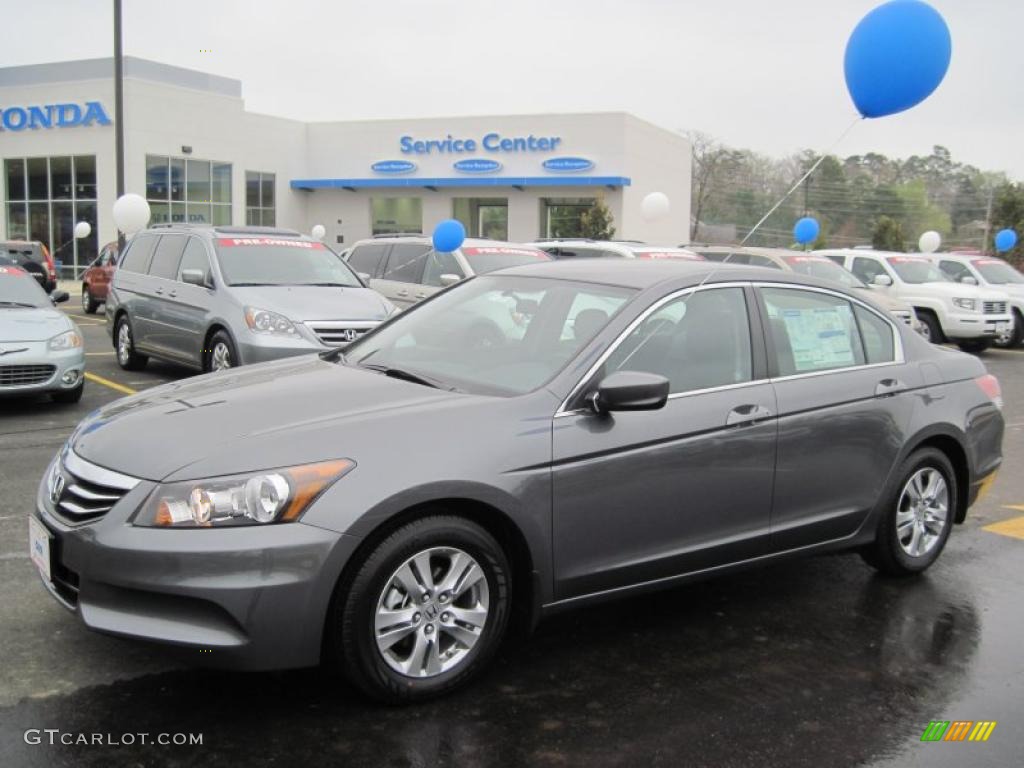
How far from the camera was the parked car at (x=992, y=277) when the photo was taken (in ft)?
59.0

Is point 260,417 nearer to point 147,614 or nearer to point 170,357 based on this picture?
point 147,614

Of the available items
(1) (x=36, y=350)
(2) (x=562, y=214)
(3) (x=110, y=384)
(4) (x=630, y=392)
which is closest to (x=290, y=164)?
(2) (x=562, y=214)

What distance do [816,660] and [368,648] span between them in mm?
1908

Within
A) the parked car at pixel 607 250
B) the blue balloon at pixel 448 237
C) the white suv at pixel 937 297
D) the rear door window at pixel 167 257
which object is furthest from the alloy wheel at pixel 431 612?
the white suv at pixel 937 297

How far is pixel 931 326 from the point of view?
56.8 feet

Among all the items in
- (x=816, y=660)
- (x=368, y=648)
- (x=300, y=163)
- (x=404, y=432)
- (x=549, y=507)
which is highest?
(x=300, y=163)

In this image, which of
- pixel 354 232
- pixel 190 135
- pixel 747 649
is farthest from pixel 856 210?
pixel 747 649

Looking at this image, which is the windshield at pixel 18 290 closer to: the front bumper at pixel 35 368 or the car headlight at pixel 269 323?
the front bumper at pixel 35 368

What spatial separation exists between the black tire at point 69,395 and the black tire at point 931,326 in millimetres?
13666

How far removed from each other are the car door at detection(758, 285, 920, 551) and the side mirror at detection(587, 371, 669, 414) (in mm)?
861

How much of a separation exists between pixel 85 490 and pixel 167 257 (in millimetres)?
8747

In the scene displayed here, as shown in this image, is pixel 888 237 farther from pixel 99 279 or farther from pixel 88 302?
pixel 99 279

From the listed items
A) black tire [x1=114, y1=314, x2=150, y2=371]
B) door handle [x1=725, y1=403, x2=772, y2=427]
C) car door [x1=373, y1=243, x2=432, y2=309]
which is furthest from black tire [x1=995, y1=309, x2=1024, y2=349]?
door handle [x1=725, y1=403, x2=772, y2=427]

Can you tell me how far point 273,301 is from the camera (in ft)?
32.7
